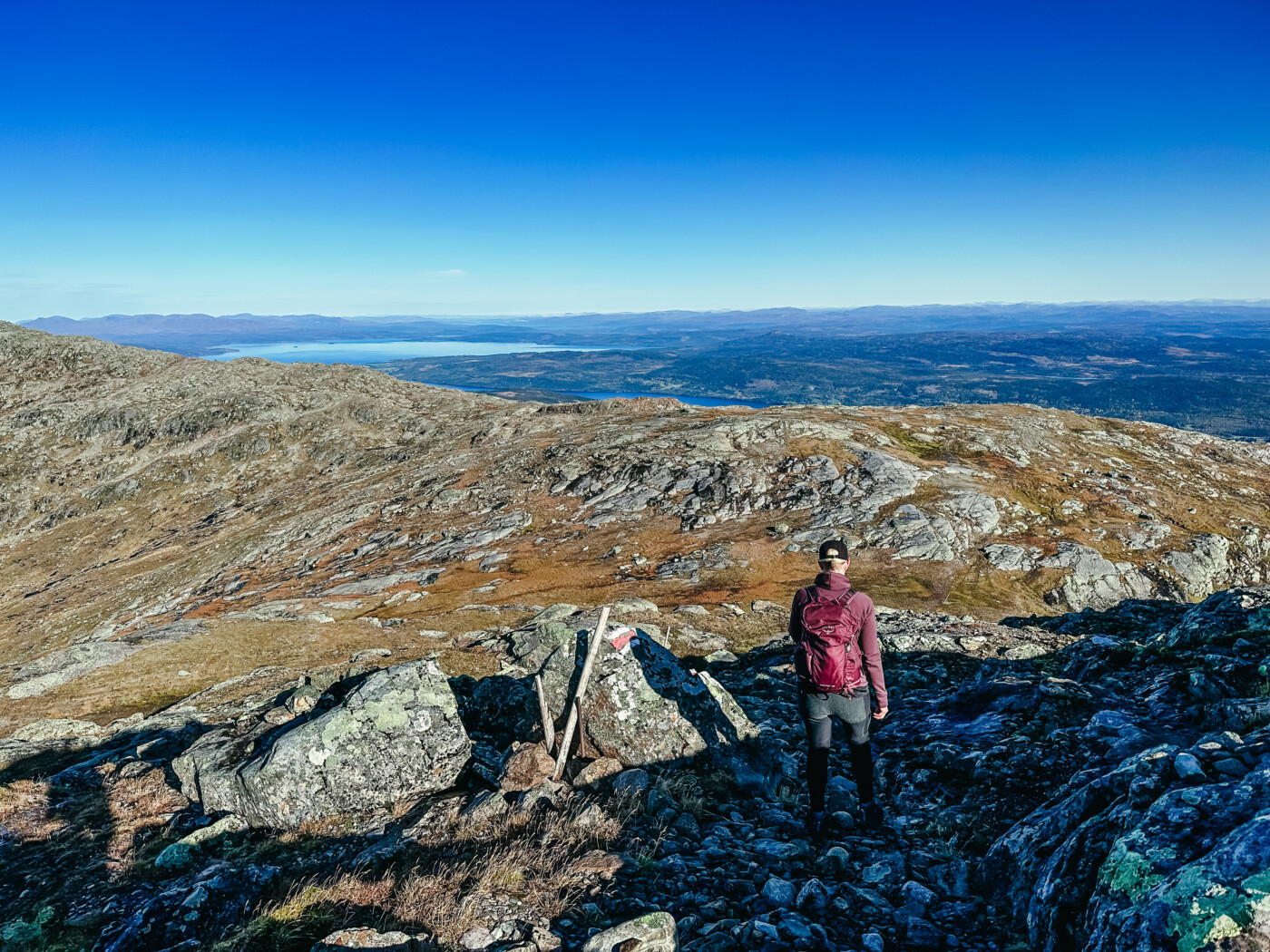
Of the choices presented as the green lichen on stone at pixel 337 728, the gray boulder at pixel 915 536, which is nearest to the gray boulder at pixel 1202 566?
the gray boulder at pixel 915 536

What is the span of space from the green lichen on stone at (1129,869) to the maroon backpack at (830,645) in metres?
4.08

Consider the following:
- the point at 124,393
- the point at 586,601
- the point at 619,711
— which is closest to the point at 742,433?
the point at 586,601

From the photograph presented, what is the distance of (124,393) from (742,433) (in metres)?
112

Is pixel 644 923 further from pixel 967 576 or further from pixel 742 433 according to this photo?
pixel 742 433

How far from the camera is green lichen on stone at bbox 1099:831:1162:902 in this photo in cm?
553

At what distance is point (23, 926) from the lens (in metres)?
8.73

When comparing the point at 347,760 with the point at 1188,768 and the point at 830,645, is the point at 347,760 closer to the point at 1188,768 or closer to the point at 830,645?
the point at 830,645

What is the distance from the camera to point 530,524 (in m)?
53.8

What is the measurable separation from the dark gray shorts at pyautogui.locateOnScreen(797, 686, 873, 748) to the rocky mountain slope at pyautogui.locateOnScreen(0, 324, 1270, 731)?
16510 mm

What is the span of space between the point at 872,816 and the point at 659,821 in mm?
3660

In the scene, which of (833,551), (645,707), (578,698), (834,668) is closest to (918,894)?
(834,668)

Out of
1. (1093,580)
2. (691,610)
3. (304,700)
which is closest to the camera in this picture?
(304,700)

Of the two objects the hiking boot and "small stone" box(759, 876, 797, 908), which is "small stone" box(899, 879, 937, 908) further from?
the hiking boot

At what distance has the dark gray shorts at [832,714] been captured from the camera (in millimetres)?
10133
